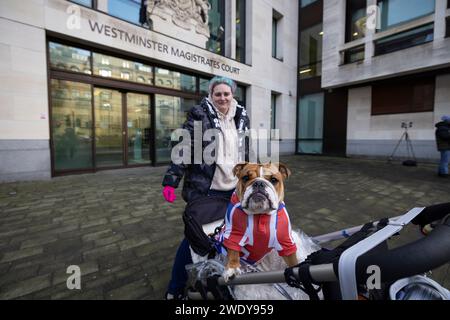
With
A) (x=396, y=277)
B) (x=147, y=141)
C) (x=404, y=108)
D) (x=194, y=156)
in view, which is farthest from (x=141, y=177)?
(x=404, y=108)

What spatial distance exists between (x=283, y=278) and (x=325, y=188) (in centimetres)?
525

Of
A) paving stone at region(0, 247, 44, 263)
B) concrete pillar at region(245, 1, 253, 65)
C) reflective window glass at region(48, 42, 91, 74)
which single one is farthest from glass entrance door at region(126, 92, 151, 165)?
paving stone at region(0, 247, 44, 263)

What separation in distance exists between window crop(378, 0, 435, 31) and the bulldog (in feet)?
43.2

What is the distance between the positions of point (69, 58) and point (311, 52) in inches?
493

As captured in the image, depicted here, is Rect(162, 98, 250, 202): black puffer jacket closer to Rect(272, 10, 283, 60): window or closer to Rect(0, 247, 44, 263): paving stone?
Rect(0, 247, 44, 263): paving stone

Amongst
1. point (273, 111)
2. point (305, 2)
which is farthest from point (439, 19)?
point (273, 111)

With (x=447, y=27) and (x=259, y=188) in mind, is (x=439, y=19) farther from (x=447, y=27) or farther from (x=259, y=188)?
(x=259, y=188)

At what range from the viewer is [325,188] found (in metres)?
5.91

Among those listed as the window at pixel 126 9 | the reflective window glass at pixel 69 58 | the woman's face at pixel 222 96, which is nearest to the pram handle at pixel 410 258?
the woman's face at pixel 222 96

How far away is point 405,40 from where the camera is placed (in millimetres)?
10266

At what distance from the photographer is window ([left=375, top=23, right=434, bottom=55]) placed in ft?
31.6

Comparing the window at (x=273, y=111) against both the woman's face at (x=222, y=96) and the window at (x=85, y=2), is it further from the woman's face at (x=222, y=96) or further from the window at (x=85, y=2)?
the woman's face at (x=222, y=96)

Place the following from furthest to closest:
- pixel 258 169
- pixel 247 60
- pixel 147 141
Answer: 1. pixel 247 60
2. pixel 147 141
3. pixel 258 169

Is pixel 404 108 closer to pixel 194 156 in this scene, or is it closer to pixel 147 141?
pixel 147 141
